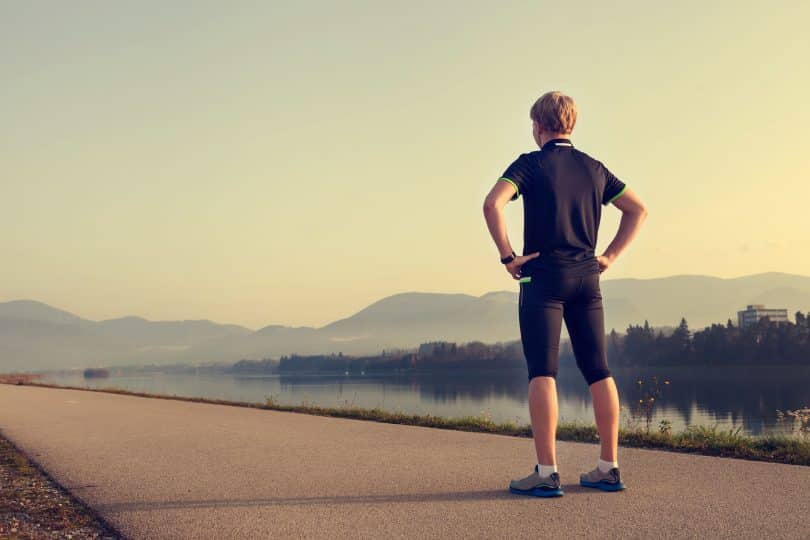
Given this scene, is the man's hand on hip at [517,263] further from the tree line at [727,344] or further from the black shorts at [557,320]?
the tree line at [727,344]

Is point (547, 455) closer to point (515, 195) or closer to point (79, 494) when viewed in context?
point (515, 195)

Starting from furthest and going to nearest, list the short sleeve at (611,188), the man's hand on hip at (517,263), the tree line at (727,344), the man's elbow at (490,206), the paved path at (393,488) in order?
the tree line at (727,344), the short sleeve at (611,188), the man's hand on hip at (517,263), the man's elbow at (490,206), the paved path at (393,488)

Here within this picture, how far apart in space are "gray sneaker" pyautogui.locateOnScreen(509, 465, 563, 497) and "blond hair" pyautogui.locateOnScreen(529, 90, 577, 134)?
2.17m

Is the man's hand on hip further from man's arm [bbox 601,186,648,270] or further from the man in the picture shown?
man's arm [bbox 601,186,648,270]

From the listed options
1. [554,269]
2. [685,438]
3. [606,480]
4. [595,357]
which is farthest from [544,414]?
[685,438]

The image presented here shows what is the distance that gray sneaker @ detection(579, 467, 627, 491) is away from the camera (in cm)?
503

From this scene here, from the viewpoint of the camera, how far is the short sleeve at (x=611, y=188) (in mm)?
5211

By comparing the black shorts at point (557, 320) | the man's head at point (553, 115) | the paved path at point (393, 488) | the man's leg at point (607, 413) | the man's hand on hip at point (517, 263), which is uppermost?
the man's head at point (553, 115)

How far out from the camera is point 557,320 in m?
4.88

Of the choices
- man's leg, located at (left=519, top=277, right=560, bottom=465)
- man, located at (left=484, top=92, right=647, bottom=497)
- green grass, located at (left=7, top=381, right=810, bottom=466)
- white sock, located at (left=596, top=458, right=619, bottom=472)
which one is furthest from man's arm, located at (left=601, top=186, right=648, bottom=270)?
green grass, located at (left=7, top=381, right=810, bottom=466)

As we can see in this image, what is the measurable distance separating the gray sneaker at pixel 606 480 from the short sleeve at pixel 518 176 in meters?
1.86

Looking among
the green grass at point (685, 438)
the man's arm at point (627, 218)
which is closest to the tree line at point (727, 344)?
the green grass at point (685, 438)

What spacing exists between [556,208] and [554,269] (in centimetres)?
38

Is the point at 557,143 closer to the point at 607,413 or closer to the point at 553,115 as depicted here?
the point at 553,115
